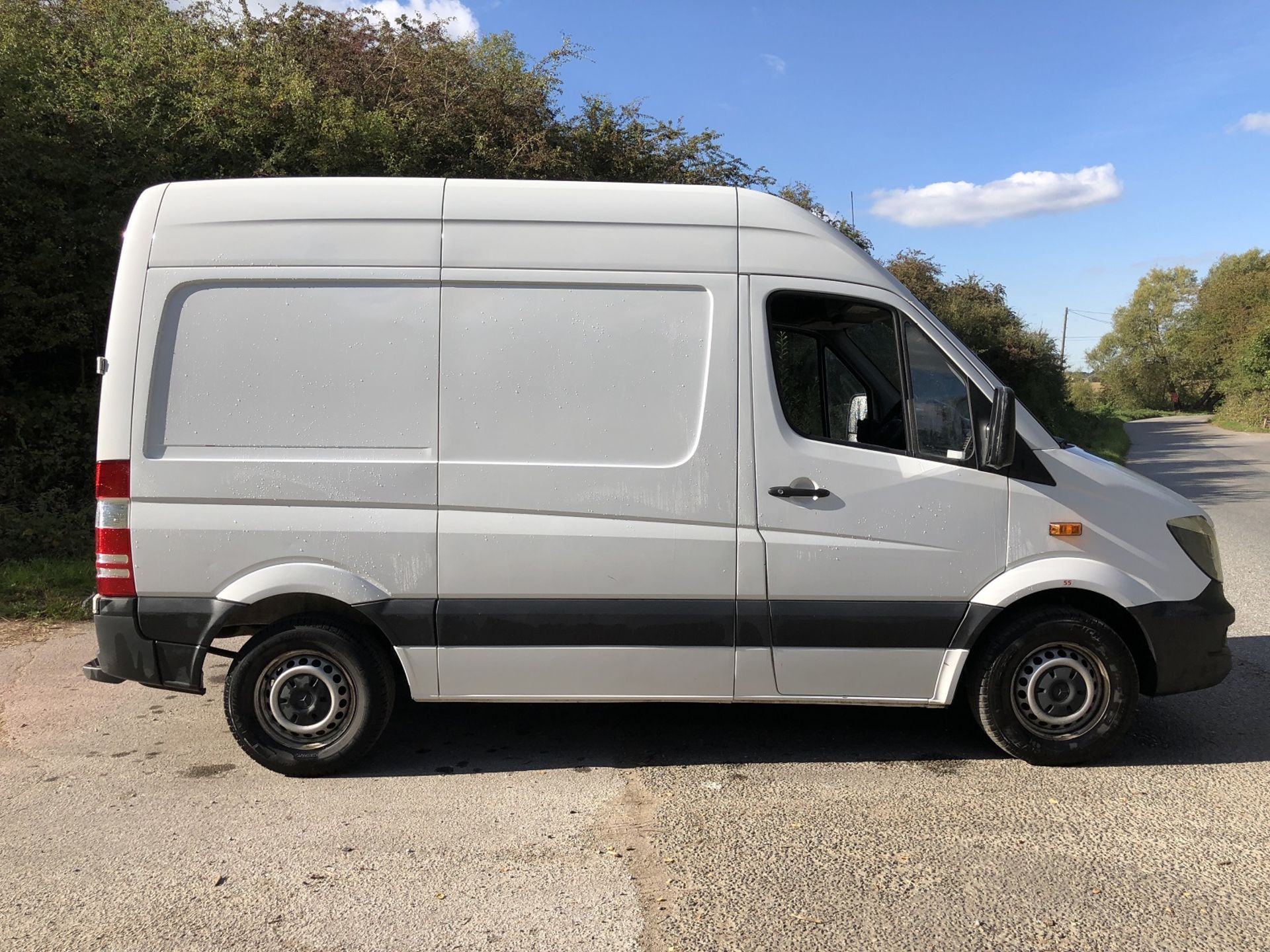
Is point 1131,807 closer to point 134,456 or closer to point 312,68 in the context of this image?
point 134,456

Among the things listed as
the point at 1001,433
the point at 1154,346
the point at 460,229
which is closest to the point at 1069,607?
the point at 1001,433

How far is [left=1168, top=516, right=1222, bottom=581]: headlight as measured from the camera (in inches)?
165

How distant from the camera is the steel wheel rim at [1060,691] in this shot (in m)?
4.18

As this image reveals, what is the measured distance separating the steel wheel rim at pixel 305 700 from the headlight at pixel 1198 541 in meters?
3.88

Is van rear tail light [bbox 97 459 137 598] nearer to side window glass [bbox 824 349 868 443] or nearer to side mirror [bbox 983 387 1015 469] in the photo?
side window glass [bbox 824 349 868 443]

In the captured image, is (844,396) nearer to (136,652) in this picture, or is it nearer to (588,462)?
(588,462)

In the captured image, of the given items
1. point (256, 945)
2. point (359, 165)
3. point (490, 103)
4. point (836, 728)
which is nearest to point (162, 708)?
point (256, 945)

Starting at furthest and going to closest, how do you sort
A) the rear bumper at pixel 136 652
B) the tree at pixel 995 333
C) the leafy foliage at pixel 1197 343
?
the leafy foliage at pixel 1197 343 → the tree at pixel 995 333 → the rear bumper at pixel 136 652

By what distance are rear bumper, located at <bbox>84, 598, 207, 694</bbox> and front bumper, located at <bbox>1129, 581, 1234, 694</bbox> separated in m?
4.32

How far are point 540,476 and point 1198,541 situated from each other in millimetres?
3081

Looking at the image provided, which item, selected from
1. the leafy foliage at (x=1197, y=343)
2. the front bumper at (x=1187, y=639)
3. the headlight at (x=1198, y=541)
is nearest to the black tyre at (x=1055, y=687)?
the front bumper at (x=1187, y=639)

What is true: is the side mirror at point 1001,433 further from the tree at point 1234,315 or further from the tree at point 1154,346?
the tree at point 1154,346

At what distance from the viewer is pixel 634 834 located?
3.62m

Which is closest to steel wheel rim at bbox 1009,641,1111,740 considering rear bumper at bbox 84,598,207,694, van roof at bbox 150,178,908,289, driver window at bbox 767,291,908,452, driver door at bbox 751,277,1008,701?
driver door at bbox 751,277,1008,701
